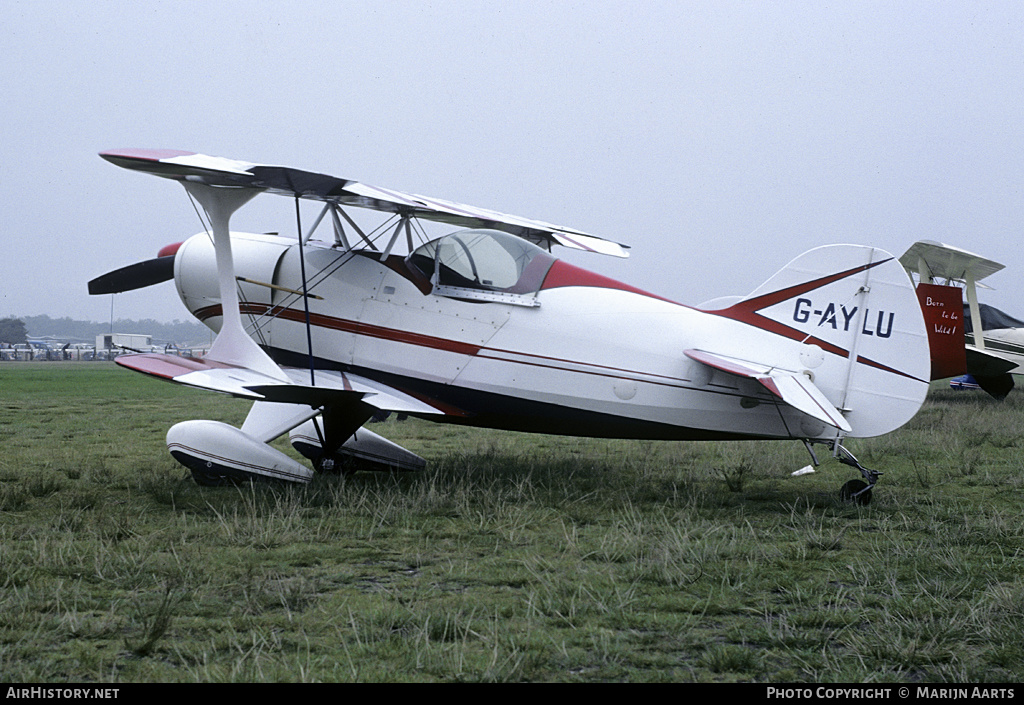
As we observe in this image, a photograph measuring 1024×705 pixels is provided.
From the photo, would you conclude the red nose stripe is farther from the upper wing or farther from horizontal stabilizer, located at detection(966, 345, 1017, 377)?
horizontal stabilizer, located at detection(966, 345, 1017, 377)

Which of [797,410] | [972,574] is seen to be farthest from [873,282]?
[972,574]

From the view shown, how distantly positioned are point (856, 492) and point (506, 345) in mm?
3059

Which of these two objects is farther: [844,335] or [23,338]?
[23,338]

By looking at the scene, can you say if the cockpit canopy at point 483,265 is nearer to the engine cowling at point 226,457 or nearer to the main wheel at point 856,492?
the engine cowling at point 226,457

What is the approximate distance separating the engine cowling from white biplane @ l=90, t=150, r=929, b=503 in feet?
0.04

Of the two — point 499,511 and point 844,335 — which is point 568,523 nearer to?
point 499,511

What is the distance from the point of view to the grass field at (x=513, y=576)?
3.16 m

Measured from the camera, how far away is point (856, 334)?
Result: 6633 millimetres

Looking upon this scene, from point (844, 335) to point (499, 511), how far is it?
3.14 m

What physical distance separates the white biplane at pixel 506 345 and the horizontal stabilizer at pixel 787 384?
0.02m

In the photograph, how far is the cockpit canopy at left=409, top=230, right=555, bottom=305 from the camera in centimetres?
721

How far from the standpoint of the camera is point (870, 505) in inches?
255

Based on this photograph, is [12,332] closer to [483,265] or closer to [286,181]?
[286,181]

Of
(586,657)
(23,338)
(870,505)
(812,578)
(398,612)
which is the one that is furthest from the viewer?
(23,338)
